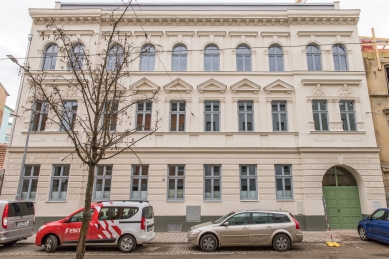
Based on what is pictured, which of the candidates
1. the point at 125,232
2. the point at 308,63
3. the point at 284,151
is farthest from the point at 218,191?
the point at 308,63

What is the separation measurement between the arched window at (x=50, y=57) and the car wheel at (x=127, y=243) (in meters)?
11.9

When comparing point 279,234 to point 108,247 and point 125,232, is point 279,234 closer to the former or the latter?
point 125,232

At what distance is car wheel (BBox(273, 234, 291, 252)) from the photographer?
968 cm

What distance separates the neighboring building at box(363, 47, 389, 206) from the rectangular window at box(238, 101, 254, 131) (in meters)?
7.63

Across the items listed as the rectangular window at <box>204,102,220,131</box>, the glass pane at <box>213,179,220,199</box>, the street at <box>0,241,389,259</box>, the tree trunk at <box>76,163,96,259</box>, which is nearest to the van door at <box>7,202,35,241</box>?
the street at <box>0,241,389,259</box>

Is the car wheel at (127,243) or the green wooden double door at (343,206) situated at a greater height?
the green wooden double door at (343,206)

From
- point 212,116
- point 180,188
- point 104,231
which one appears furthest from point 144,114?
point 104,231

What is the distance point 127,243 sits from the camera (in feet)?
31.9

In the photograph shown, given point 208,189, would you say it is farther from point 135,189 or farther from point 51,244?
point 51,244

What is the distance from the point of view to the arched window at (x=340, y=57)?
15977 millimetres

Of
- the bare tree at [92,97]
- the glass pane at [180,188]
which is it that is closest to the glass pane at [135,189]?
the bare tree at [92,97]

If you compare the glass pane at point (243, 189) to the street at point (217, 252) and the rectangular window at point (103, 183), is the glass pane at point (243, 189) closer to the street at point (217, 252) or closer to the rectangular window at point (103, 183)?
the street at point (217, 252)

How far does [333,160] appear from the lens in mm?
14266

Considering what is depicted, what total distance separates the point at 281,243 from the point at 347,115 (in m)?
9.31
